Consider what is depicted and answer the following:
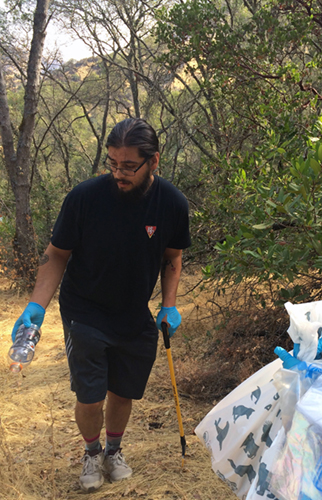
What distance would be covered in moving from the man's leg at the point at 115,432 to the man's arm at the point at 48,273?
30.0 inches

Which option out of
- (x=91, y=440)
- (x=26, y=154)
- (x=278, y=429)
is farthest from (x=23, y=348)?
(x=26, y=154)

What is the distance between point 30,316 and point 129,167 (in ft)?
3.12

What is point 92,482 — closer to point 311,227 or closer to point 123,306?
point 123,306

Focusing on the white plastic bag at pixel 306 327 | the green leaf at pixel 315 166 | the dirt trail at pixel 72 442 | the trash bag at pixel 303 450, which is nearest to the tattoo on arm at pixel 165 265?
the dirt trail at pixel 72 442

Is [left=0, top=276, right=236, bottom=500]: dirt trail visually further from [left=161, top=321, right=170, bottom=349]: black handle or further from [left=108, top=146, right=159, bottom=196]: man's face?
[left=108, top=146, right=159, bottom=196]: man's face

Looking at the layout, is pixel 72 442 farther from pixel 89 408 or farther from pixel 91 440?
pixel 89 408

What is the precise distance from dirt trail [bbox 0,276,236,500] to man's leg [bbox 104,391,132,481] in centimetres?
6

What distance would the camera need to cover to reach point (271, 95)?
3.82 metres

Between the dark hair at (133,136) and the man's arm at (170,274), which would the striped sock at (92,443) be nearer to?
the man's arm at (170,274)

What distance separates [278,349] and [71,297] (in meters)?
1.42

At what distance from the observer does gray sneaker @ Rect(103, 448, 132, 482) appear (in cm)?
266

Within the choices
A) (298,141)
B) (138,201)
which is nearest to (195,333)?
(298,141)

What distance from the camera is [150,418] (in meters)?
3.65

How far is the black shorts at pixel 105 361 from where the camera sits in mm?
2354
